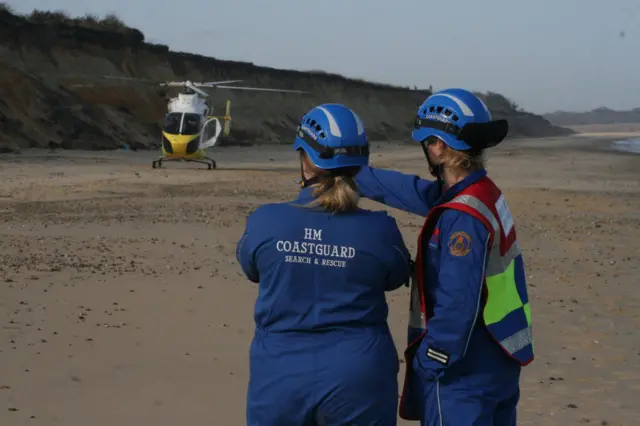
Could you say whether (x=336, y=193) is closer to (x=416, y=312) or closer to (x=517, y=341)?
(x=416, y=312)

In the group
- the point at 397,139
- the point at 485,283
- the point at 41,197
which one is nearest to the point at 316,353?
the point at 485,283

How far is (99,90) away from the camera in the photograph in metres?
41.7

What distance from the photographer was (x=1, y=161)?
25.6m

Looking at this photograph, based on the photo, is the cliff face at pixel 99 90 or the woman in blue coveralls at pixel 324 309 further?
the cliff face at pixel 99 90

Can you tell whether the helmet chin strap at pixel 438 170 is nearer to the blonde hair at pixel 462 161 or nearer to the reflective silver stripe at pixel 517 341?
the blonde hair at pixel 462 161

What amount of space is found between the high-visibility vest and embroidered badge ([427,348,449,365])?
0.12 m

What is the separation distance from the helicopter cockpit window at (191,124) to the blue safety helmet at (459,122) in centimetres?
2467

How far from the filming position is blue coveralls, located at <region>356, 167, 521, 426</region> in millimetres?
2906

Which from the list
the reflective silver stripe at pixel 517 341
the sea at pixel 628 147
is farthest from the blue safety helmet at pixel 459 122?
the sea at pixel 628 147

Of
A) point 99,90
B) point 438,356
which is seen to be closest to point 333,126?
point 438,356

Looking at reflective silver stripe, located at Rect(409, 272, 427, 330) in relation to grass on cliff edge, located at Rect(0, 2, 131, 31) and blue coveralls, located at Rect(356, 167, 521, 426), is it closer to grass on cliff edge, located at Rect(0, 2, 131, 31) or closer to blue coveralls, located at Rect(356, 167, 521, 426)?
blue coveralls, located at Rect(356, 167, 521, 426)

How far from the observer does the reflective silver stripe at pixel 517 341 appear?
300 cm

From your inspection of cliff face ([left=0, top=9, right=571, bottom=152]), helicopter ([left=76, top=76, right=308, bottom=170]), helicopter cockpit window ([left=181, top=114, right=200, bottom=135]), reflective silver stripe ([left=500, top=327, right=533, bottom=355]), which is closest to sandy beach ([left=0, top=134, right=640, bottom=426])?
reflective silver stripe ([left=500, top=327, right=533, bottom=355])

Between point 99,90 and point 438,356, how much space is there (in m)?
40.5
